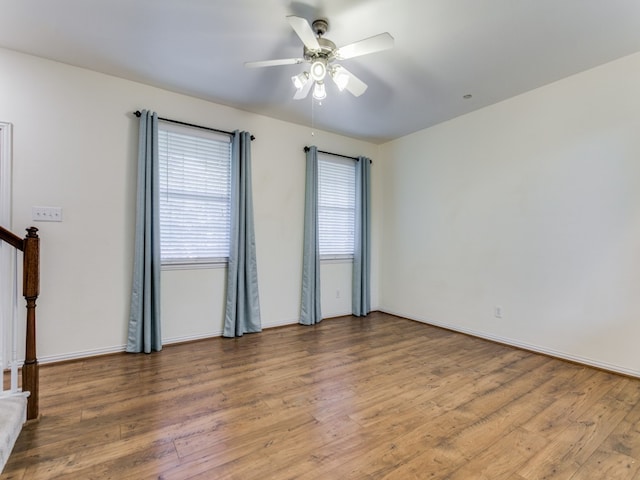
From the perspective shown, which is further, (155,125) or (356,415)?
(155,125)

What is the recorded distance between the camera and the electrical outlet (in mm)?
2750

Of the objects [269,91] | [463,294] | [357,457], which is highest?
[269,91]

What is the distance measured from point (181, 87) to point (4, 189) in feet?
5.81

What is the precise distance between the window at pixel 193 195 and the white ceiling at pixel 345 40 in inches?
20.2

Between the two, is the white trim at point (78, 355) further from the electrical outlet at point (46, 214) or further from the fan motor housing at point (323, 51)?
the fan motor housing at point (323, 51)

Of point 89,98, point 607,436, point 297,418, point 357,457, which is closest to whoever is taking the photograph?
point 357,457

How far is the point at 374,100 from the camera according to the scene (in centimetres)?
350

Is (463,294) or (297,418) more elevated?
(463,294)

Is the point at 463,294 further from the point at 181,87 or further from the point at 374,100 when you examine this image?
the point at 181,87

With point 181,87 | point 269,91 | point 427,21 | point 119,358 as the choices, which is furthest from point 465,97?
point 119,358

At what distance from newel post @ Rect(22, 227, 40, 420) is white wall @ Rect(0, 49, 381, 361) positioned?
1.05 meters

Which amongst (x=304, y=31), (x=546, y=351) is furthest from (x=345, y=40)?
(x=546, y=351)

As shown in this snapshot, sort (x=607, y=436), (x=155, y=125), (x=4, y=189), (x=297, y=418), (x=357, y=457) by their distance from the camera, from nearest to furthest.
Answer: (x=357, y=457)
(x=607, y=436)
(x=297, y=418)
(x=4, y=189)
(x=155, y=125)

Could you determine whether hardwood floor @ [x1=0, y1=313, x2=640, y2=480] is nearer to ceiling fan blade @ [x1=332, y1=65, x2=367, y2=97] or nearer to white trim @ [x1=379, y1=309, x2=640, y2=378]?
white trim @ [x1=379, y1=309, x2=640, y2=378]
